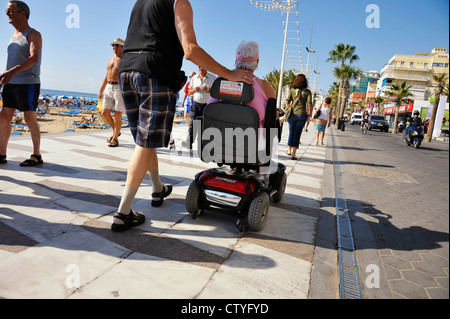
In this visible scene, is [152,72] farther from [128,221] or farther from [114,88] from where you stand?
[114,88]

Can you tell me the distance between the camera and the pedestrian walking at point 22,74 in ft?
12.4

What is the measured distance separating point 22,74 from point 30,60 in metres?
0.33

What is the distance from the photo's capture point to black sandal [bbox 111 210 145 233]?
2.29 meters

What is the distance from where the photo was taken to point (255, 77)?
8.37 ft

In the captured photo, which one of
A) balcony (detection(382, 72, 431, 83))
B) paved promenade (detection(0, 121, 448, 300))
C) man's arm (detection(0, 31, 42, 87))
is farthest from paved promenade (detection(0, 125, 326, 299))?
balcony (detection(382, 72, 431, 83))

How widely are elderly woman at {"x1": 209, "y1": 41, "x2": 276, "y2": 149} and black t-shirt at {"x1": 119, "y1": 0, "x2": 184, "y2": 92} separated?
590 mm

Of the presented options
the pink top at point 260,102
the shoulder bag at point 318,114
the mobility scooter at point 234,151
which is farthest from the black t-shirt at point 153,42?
the shoulder bag at point 318,114

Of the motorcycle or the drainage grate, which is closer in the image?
the drainage grate

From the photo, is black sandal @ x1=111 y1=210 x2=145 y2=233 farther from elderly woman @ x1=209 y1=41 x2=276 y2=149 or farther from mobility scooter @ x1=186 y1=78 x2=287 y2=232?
elderly woman @ x1=209 y1=41 x2=276 y2=149

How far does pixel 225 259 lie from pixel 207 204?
738 millimetres

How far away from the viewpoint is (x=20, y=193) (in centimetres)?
Answer: 295

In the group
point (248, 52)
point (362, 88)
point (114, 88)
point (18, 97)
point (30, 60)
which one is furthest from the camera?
point (362, 88)

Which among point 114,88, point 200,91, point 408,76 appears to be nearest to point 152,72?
point 200,91
